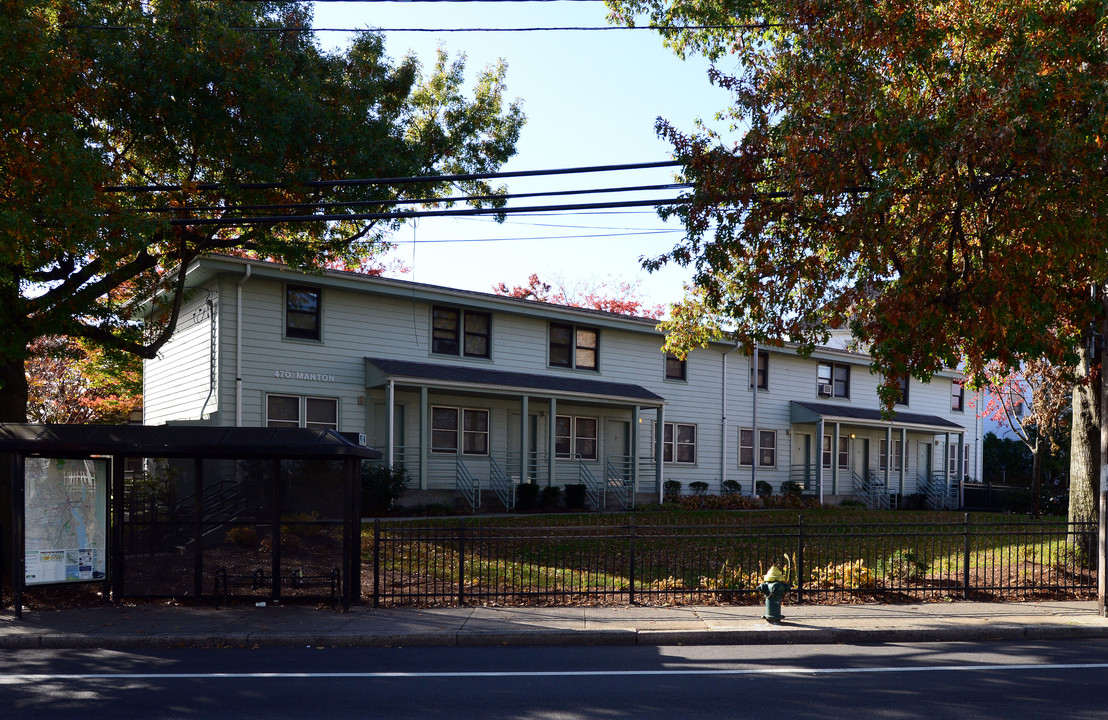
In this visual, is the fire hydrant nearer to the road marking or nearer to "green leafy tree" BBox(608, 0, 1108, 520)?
the road marking

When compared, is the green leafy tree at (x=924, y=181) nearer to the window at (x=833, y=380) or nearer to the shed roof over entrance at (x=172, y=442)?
the shed roof over entrance at (x=172, y=442)

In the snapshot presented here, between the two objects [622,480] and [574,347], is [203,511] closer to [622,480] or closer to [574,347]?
[574,347]

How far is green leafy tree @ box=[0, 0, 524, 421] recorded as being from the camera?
467 inches

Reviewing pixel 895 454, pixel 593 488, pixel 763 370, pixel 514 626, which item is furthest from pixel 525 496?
pixel 895 454

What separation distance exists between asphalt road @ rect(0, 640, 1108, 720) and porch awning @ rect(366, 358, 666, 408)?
46.8 feet

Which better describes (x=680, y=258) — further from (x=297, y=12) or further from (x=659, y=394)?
(x=659, y=394)

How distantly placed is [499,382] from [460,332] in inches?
83.5

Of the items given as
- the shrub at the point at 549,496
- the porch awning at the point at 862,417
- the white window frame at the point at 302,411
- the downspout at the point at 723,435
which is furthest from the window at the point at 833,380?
the white window frame at the point at 302,411

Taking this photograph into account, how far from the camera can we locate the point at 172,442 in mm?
12156

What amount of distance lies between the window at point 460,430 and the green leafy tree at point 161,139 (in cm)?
955

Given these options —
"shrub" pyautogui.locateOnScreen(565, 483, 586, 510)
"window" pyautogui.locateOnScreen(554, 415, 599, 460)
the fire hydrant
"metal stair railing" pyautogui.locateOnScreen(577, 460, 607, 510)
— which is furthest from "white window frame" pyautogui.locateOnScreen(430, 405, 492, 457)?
the fire hydrant

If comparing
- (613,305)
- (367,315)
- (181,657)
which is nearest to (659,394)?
(367,315)

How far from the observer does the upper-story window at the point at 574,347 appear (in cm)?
2908

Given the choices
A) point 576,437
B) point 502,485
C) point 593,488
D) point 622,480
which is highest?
point 576,437
